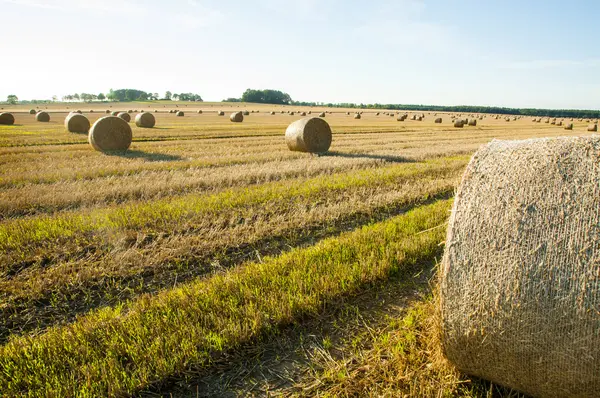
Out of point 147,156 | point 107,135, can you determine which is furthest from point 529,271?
point 107,135

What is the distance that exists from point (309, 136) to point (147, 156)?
6135mm

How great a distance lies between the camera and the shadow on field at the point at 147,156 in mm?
13430

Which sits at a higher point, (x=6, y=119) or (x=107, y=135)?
(x=6, y=119)

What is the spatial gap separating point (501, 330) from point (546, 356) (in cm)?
28

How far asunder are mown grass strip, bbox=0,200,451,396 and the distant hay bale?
44.5 feet

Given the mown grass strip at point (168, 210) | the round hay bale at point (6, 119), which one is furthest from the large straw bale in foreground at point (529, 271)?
the round hay bale at point (6, 119)

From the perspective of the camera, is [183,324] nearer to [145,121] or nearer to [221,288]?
[221,288]

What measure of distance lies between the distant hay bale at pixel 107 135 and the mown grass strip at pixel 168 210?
9707 mm

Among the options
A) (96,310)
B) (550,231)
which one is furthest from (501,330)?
(96,310)

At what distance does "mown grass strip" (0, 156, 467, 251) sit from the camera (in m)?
6.04

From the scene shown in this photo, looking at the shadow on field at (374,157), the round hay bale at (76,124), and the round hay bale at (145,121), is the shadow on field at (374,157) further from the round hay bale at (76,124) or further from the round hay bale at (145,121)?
the round hay bale at (145,121)

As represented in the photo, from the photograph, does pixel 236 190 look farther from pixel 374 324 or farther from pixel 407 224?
pixel 374 324

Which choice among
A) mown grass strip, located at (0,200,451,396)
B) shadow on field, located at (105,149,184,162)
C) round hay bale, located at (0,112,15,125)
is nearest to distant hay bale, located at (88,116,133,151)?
shadow on field, located at (105,149,184,162)

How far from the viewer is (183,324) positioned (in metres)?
3.64
